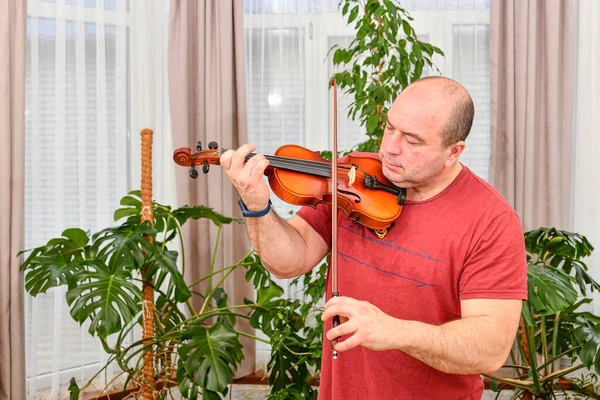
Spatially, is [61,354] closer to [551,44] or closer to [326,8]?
[326,8]

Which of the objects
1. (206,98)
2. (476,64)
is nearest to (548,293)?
(476,64)

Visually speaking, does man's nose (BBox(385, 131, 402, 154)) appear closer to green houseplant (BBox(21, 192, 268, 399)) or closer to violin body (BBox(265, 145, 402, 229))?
violin body (BBox(265, 145, 402, 229))

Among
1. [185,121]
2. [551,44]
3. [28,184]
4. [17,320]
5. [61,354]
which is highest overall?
[551,44]

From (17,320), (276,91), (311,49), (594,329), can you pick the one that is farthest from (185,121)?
(594,329)

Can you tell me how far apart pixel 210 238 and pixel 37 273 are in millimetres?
1146

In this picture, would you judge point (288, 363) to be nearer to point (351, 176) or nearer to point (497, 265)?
point (351, 176)

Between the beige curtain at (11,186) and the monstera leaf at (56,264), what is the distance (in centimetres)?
49

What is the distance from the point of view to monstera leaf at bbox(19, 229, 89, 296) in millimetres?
2225

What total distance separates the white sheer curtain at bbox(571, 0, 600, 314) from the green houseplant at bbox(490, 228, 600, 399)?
0.67 metres

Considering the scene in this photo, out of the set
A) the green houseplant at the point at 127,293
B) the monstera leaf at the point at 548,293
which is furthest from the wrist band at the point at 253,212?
the monstera leaf at the point at 548,293

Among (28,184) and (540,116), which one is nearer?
(28,184)

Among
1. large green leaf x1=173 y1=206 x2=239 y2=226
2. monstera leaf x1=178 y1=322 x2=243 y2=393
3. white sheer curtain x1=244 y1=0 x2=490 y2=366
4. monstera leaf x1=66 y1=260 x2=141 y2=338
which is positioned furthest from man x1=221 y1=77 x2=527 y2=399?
white sheer curtain x1=244 y1=0 x2=490 y2=366

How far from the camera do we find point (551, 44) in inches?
125

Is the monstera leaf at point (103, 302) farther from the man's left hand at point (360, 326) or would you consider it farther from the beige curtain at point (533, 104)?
the beige curtain at point (533, 104)
